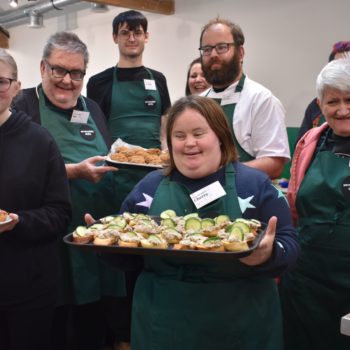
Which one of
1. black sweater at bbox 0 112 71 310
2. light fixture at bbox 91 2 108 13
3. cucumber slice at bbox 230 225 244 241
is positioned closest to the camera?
cucumber slice at bbox 230 225 244 241

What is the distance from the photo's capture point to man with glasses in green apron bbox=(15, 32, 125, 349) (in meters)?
2.17

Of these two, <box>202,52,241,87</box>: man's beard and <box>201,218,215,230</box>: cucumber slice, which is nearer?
<box>201,218,215,230</box>: cucumber slice

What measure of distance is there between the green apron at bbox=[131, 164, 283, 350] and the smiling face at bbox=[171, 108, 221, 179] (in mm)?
82

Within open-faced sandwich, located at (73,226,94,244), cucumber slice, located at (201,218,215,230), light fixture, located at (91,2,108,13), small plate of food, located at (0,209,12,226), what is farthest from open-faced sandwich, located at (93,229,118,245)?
light fixture, located at (91,2,108,13)

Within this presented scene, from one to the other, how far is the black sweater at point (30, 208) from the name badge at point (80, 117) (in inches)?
19.2

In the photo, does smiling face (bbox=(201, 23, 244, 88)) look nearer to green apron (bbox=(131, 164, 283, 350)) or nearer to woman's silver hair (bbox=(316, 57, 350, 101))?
woman's silver hair (bbox=(316, 57, 350, 101))

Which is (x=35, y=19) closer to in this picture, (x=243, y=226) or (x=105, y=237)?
(x=105, y=237)

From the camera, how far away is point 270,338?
59.3 inches

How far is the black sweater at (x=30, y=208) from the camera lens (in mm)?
1695

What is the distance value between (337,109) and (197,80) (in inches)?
79.0

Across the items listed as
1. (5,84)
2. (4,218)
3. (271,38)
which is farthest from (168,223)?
(271,38)

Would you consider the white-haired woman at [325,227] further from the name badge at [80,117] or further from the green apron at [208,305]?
the name badge at [80,117]

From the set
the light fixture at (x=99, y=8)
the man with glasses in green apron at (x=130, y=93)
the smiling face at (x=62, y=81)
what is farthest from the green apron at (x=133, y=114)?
the light fixture at (x=99, y=8)

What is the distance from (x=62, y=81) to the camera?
2184mm
